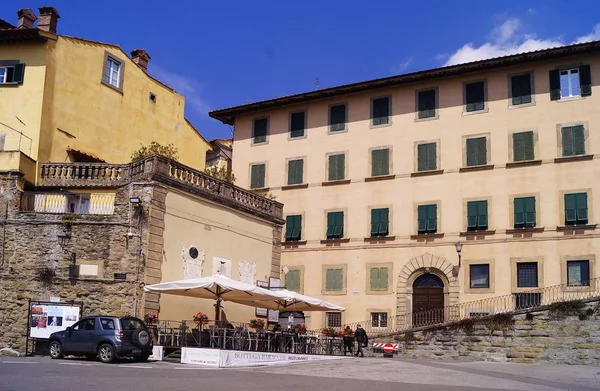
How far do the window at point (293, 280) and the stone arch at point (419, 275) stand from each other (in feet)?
18.4

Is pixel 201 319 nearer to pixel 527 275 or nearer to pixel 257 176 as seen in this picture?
pixel 527 275

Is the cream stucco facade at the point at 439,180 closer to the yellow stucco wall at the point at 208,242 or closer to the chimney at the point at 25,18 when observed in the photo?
the yellow stucco wall at the point at 208,242

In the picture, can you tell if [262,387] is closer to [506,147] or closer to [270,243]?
[270,243]

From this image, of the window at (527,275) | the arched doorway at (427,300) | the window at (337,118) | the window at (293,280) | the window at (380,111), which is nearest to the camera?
the window at (527,275)

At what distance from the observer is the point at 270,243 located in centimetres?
3123

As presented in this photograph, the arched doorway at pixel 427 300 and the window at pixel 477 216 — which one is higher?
the window at pixel 477 216

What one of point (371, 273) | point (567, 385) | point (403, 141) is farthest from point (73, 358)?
point (403, 141)

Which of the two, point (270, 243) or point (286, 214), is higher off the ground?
point (286, 214)

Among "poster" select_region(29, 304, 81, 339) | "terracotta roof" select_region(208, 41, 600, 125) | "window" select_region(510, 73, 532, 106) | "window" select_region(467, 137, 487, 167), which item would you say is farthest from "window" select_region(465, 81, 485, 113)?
"poster" select_region(29, 304, 81, 339)

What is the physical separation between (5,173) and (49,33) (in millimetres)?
7851

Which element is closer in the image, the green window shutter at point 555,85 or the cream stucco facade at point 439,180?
the cream stucco facade at point 439,180

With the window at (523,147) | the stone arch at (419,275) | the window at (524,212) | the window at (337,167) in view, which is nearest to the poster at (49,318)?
the stone arch at (419,275)

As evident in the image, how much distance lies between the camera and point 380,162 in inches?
1537

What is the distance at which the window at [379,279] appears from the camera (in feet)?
124
